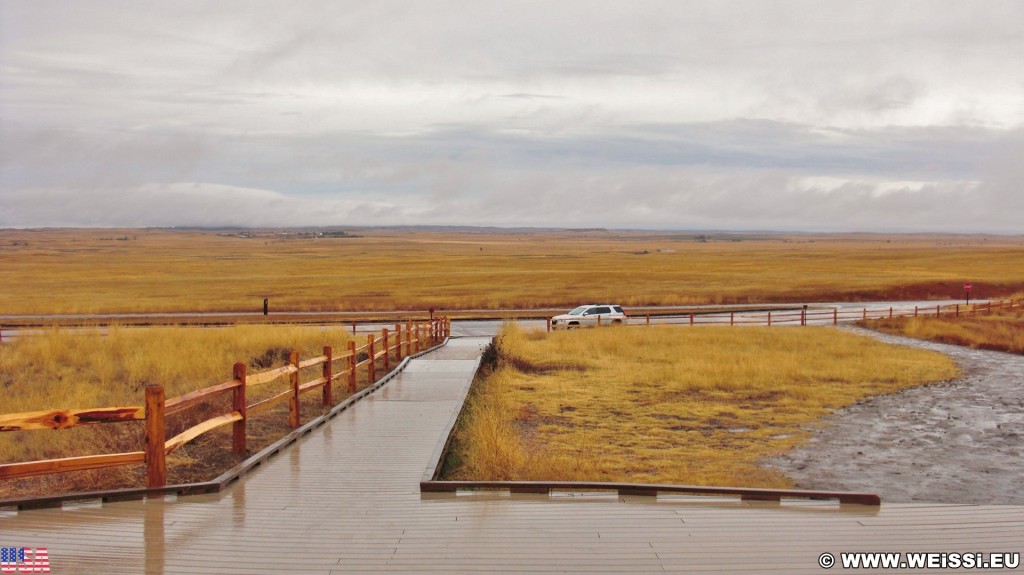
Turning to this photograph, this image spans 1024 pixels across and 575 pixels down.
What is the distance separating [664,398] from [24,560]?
53.2 ft

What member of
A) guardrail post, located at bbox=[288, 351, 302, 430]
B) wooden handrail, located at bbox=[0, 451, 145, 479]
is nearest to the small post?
guardrail post, located at bbox=[288, 351, 302, 430]

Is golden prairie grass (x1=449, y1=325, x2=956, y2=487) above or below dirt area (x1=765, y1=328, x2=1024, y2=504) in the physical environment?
above

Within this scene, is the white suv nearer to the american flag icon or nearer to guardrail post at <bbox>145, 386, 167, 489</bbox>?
guardrail post at <bbox>145, 386, 167, 489</bbox>

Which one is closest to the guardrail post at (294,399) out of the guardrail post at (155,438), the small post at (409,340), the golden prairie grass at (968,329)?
the guardrail post at (155,438)

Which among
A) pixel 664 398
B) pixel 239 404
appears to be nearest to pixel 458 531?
pixel 239 404

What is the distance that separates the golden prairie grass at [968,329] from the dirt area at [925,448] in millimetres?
12373

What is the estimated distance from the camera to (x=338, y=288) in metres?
71.4

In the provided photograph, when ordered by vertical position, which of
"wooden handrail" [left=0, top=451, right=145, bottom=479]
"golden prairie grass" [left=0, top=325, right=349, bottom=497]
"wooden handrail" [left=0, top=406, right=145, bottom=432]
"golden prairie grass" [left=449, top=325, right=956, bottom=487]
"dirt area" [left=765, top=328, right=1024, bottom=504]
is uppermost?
"wooden handrail" [left=0, top=406, right=145, bottom=432]

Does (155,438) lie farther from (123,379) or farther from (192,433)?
(123,379)

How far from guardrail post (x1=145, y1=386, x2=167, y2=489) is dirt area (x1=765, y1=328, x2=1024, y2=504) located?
832cm

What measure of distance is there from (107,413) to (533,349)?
73.0 feet

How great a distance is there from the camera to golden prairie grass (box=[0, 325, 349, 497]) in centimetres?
1194

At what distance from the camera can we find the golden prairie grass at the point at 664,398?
1250 cm

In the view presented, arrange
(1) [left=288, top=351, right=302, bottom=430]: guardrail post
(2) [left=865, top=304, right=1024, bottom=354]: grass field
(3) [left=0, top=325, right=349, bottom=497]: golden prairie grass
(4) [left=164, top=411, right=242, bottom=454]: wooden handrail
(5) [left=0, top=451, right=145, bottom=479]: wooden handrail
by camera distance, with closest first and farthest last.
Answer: (5) [left=0, top=451, right=145, bottom=479]: wooden handrail
(4) [left=164, top=411, right=242, bottom=454]: wooden handrail
(3) [left=0, top=325, right=349, bottom=497]: golden prairie grass
(1) [left=288, top=351, right=302, bottom=430]: guardrail post
(2) [left=865, top=304, right=1024, bottom=354]: grass field
